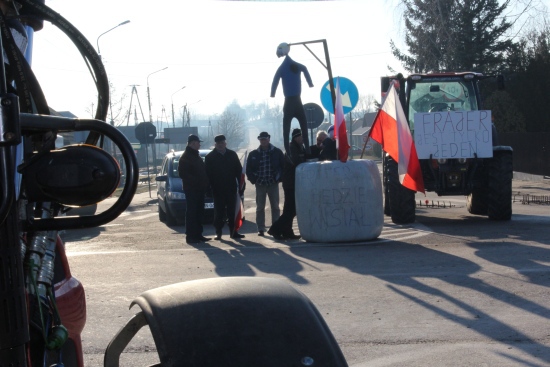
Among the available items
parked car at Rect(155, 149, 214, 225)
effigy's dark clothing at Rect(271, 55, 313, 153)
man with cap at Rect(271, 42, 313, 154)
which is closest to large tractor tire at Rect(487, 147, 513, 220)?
man with cap at Rect(271, 42, 313, 154)

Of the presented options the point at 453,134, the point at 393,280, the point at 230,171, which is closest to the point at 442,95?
the point at 453,134

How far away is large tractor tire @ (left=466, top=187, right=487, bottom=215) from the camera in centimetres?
1472

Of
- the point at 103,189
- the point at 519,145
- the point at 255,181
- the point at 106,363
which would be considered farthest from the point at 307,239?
the point at 519,145

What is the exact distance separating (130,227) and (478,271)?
914cm

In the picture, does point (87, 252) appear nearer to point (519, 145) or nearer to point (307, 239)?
point (307, 239)

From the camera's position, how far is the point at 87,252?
12094 mm

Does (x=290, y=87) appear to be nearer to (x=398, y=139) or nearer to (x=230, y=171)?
(x=230, y=171)

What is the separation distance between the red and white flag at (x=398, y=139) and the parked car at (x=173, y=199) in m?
4.29

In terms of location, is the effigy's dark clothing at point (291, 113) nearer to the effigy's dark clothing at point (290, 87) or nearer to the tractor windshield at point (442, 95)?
the effigy's dark clothing at point (290, 87)

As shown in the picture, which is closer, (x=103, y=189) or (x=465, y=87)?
(x=103, y=189)

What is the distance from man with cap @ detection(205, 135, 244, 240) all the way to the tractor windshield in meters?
3.59

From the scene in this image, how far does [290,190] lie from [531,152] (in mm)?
21130

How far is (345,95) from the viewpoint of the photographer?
1467 centimetres

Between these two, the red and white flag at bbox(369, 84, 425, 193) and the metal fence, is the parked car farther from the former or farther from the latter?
the metal fence
